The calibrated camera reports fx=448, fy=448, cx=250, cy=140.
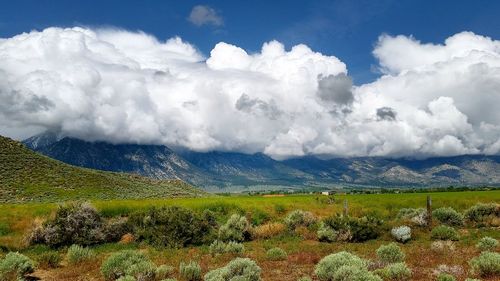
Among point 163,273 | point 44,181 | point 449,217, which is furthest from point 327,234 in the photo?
point 44,181

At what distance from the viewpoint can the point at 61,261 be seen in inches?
1061

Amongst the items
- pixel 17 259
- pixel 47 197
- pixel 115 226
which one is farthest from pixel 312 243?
pixel 47 197

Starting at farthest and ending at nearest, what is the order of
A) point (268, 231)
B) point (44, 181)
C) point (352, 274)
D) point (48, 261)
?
point (44, 181), point (268, 231), point (48, 261), point (352, 274)

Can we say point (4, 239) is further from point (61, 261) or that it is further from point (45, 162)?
point (45, 162)

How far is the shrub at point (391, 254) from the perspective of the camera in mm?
23125

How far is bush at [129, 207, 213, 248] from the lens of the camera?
34031 millimetres

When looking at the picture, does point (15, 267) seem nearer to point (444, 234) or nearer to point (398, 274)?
point (398, 274)

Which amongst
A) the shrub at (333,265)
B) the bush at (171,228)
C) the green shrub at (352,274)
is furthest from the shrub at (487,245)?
the bush at (171,228)

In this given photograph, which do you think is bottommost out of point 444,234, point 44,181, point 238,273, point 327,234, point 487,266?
point 327,234

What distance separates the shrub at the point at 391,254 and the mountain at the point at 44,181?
80259 millimetres

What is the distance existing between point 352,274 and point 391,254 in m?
7.31

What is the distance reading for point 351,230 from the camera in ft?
115

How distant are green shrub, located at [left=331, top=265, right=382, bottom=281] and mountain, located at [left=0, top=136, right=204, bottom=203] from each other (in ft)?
272

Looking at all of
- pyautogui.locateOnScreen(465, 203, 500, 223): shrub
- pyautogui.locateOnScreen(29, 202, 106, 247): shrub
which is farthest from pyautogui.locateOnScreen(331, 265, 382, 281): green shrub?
pyautogui.locateOnScreen(465, 203, 500, 223): shrub
